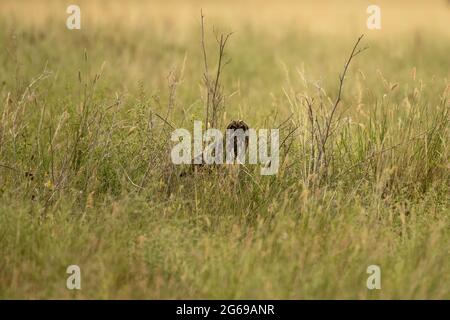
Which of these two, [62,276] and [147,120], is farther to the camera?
[147,120]

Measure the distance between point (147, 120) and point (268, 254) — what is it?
154cm

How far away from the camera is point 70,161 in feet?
15.9

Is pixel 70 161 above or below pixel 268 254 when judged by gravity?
above

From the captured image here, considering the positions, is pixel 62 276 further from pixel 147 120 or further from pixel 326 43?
pixel 326 43

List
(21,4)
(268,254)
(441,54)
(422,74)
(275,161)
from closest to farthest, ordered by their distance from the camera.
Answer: (268,254)
(275,161)
(422,74)
(441,54)
(21,4)

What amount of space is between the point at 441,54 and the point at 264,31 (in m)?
2.69

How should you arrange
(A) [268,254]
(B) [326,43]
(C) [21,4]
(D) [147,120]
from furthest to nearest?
(C) [21,4] < (B) [326,43] < (D) [147,120] < (A) [268,254]

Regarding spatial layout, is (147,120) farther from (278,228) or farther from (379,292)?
(379,292)

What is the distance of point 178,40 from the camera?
10969 millimetres

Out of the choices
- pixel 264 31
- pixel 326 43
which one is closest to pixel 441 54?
pixel 326 43
